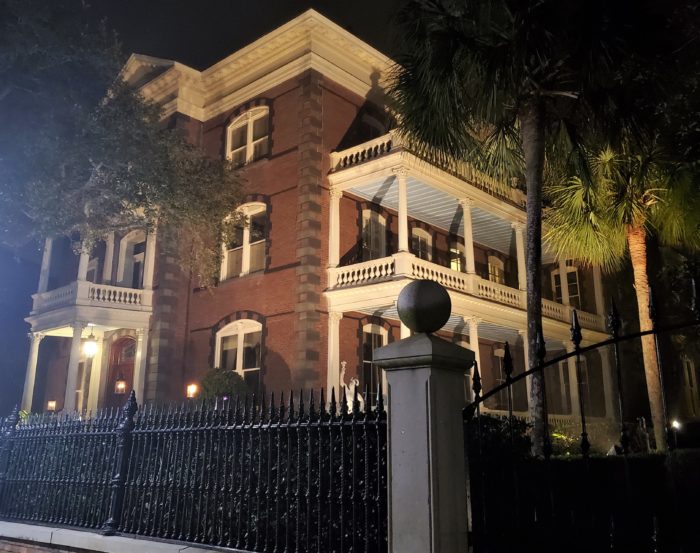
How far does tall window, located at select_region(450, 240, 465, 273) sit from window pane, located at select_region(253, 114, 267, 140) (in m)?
8.15

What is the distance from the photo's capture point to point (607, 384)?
23266mm

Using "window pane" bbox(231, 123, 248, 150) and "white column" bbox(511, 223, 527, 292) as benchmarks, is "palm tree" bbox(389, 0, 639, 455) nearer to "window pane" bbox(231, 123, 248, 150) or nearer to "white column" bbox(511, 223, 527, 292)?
"white column" bbox(511, 223, 527, 292)

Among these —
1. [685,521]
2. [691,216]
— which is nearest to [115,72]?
[691,216]

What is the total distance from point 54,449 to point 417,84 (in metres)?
8.04

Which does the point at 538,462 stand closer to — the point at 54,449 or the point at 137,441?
the point at 137,441

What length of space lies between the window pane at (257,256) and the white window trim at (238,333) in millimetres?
1768

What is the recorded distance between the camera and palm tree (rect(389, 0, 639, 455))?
912 centimetres

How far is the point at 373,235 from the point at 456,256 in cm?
478

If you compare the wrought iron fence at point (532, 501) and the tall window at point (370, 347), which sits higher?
the tall window at point (370, 347)

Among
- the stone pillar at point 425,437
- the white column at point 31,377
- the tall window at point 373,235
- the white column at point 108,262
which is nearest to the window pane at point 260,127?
the tall window at point 373,235

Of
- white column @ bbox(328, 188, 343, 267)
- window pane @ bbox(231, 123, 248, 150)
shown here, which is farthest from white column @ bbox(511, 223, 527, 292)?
window pane @ bbox(231, 123, 248, 150)

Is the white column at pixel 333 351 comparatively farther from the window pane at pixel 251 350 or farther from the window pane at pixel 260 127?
the window pane at pixel 260 127

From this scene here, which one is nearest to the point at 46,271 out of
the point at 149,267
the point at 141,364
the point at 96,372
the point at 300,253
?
the point at 96,372

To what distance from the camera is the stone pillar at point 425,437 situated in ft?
12.2
